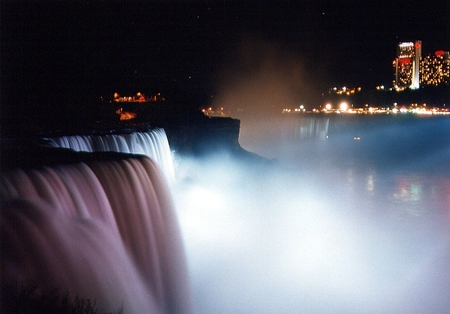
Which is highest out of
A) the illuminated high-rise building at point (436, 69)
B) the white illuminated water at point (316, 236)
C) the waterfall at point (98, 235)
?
the illuminated high-rise building at point (436, 69)

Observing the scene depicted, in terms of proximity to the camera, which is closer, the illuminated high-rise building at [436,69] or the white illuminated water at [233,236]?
the white illuminated water at [233,236]

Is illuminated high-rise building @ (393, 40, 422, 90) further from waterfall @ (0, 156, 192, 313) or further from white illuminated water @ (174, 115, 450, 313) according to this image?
waterfall @ (0, 156, 192, 313)

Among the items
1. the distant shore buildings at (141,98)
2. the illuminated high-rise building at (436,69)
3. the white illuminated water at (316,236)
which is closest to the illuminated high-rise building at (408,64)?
the illuminated high-rise building at (436,69)

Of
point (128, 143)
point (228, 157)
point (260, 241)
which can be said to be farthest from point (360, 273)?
point (228, 157)

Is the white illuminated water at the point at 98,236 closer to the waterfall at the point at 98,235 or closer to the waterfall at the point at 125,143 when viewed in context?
the waterfall at the point at 98,235

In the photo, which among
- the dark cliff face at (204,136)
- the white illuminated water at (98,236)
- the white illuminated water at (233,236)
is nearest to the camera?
the white illuminated water at (98,236)

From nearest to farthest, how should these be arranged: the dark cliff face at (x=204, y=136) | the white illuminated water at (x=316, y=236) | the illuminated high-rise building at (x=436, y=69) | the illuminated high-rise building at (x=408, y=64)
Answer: the white illuminated water at (x=316, y=236)
the dark cliff face at (x=204, y=136)
the illuminated high-rise building at (x=436, y=69)
the illuminated high-rise building at (x=408, y=64)

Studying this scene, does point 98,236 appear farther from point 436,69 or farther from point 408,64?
point 408,64
